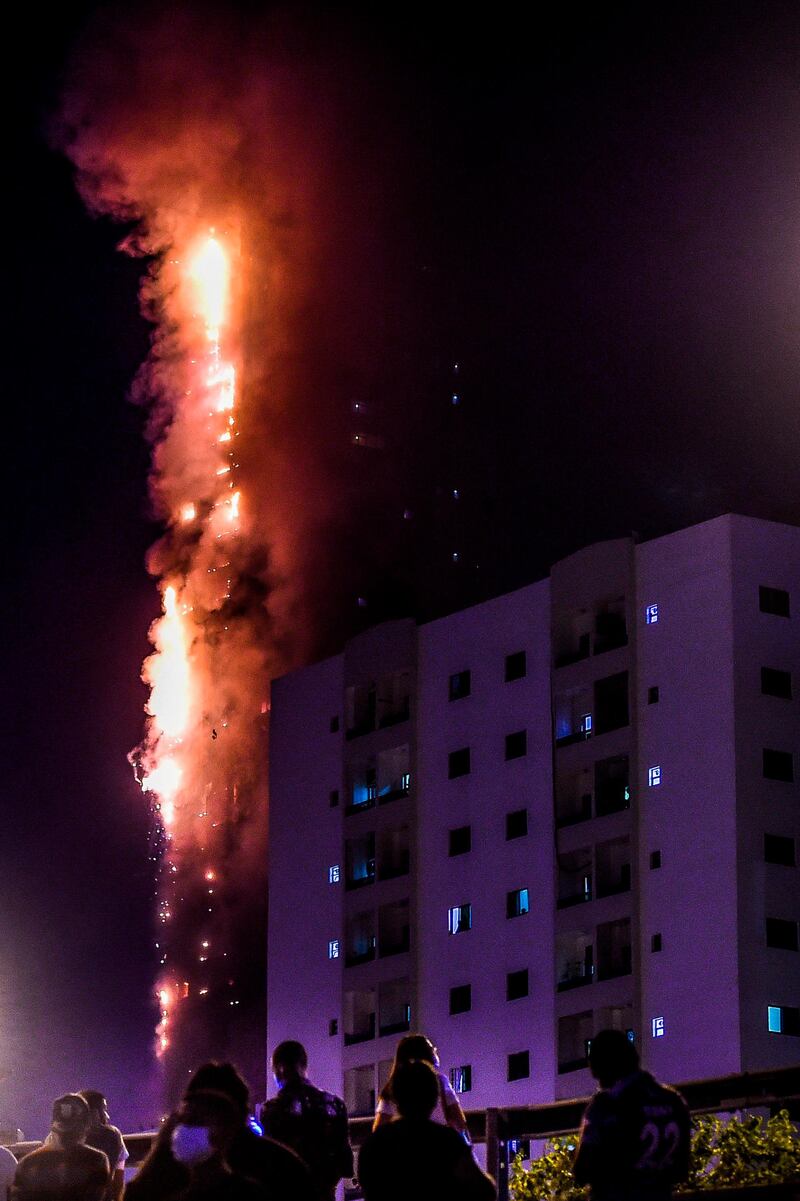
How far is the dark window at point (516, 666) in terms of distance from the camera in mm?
72125

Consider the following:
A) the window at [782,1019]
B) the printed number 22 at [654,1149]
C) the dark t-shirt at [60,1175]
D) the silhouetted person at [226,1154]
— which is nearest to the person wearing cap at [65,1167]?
the dark t-shirt at [60,1175]

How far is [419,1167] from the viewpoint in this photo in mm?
10719

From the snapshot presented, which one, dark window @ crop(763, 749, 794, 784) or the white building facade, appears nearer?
A: the white building facade

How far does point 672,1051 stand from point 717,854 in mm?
6242

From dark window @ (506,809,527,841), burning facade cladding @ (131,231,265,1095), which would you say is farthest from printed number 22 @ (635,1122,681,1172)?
burning facade cladding @ (131,231,265,1095)

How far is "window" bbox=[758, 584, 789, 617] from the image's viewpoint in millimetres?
65000

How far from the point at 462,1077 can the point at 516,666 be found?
48.1 ft

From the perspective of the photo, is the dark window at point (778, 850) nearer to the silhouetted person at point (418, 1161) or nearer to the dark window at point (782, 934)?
the dark window at point (782, 934)

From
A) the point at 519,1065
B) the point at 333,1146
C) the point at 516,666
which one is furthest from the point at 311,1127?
the point at 516,666

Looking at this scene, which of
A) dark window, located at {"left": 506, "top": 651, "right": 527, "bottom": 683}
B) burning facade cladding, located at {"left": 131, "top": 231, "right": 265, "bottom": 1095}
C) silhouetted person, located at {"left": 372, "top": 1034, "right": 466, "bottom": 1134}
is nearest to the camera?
silhouetted person, located at {"left": 372, "top": 1034, "right": 466, "bottom": 1134}

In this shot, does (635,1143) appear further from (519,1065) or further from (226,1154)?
(519,1065)

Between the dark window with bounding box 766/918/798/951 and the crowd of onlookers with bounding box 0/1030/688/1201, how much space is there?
48.4 metres

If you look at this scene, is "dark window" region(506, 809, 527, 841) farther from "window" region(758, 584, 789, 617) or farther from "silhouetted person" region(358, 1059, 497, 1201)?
"silhouetted person" region(358, 1059, 497, 1201)

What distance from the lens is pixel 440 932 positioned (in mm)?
73188
